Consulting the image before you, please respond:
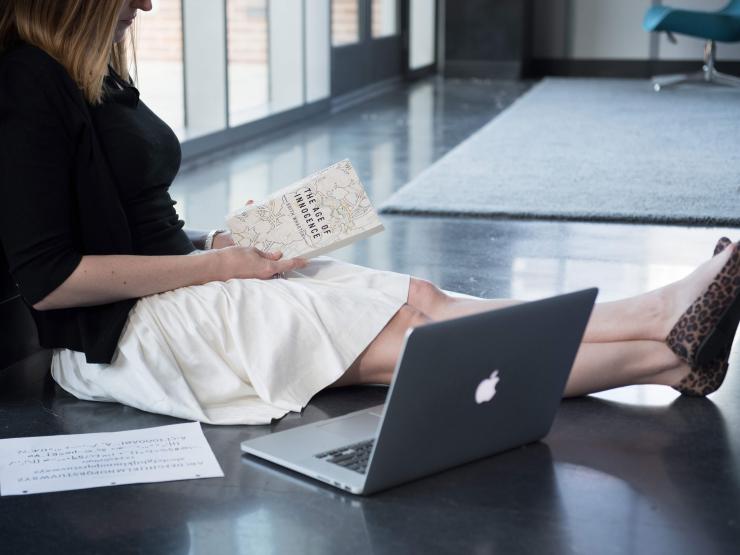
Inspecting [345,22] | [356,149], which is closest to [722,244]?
[356,149]

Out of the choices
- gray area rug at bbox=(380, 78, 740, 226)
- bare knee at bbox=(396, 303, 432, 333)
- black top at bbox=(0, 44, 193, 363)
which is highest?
black top at bbox=(0, 44, 193, 363)

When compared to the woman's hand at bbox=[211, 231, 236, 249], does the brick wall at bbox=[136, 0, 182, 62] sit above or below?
above

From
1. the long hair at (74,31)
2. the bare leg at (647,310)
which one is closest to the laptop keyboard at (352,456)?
the bare leg at (647,310)

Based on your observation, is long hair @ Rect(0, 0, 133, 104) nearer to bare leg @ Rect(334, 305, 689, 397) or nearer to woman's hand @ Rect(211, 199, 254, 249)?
woman's hand @ Rect(211, 199, 254, 249)

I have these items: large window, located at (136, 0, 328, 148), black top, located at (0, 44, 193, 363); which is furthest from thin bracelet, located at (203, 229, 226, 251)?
large window, located at (136, 0, 328, 148)

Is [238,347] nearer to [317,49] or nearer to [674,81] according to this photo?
[317,49]

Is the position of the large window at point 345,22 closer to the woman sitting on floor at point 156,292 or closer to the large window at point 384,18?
the large window at point 384,18

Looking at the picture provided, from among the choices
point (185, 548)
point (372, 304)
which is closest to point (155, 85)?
point (372, 304)

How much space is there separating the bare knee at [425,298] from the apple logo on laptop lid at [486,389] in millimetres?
481

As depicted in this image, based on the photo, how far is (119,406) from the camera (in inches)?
91.3

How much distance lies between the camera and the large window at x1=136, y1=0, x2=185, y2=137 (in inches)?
207

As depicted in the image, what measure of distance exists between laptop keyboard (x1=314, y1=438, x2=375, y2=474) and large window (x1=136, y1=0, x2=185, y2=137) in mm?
3460

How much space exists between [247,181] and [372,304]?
2868 millimetres

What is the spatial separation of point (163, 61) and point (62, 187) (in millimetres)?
3474
